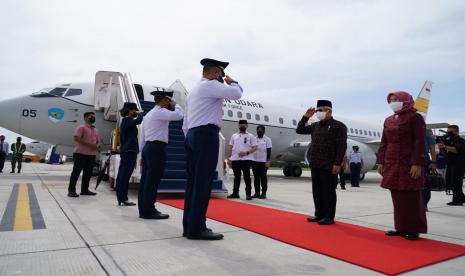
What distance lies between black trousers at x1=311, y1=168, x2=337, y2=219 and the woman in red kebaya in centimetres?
71

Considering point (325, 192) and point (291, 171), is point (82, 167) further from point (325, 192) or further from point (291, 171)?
point (291, 171)

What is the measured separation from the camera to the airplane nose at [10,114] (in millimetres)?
9148

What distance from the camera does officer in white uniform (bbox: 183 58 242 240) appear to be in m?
3.32

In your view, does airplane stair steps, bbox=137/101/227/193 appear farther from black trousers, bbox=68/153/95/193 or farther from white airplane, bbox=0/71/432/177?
white airplane, bbox=0/71/432/177

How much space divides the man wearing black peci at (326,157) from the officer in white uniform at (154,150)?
1.83 m

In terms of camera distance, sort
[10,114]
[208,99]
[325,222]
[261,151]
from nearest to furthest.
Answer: [208,99] → [325,222] → [261,151] → [10,114]

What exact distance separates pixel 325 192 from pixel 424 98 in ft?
64.6

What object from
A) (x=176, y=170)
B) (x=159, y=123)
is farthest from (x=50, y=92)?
(x=159, y=123)

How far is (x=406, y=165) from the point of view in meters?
3.70

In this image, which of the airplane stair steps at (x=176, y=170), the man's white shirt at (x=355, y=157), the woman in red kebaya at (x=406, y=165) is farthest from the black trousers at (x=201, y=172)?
the man's white shirt at (x=355, y=157)

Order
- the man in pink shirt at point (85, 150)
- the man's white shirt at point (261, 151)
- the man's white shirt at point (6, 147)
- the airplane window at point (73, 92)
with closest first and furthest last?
the man in pink shirt at point (85, 150) < the man's white shirt at point (261, 151) < the airplane window at point (73, 92) < the man's white shirt at point (6, 147)

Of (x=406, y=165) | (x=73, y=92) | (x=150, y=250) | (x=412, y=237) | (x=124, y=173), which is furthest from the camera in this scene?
(x=73, y=92)

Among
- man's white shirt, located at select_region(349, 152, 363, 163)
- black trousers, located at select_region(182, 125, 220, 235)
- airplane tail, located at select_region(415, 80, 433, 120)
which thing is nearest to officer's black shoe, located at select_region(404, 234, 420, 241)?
black trousers, located at select_region(182, 125, 220, 235)

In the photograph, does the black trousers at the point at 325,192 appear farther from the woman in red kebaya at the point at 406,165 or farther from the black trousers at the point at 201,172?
the black trousers at the point at 201,172
